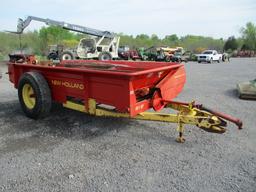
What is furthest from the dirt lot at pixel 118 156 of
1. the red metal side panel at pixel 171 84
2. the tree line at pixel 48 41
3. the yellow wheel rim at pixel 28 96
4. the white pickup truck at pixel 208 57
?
the white pickup truck at pixel 208 57

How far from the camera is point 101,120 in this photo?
494cm

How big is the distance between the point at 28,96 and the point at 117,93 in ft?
7.80

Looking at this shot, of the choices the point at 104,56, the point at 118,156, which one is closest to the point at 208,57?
the point at 104,56

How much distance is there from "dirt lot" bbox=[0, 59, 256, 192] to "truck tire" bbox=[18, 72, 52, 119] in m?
0.22

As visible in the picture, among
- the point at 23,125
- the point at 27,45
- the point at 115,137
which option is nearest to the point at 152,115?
the point at 115,137

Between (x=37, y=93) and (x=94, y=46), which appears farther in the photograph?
(x=94, y=46)

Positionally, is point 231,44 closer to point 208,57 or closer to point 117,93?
point 208,57

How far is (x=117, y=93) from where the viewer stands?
3623 mm

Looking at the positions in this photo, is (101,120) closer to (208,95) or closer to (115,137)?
(115,137)

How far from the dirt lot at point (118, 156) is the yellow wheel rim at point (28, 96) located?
1.09 feet

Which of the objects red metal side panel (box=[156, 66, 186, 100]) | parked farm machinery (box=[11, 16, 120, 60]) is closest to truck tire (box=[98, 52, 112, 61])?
parked farm machinery (box=[11, 16, 120, 60])

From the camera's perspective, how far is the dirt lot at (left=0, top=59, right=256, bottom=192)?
285 cm

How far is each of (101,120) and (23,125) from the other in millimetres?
1439

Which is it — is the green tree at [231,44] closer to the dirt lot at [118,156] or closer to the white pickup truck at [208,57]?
the white pickup truck at [208,57]
